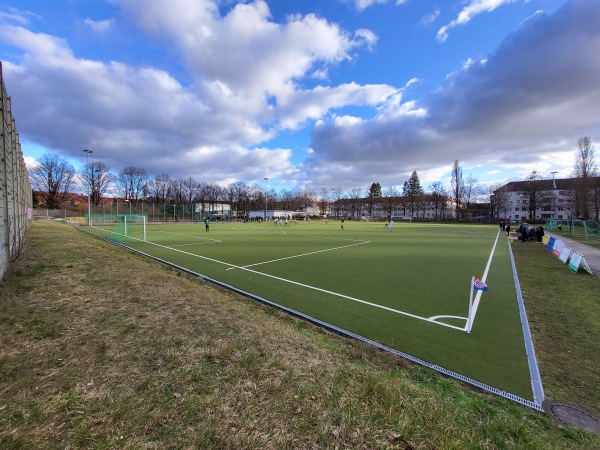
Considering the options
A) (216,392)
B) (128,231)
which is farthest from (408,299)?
(128,231)

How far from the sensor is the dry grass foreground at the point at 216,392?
7.63ft

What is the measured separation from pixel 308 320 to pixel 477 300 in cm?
494

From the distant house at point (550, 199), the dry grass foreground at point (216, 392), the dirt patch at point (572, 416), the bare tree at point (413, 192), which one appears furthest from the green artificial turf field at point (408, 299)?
the bare tree at point (413, 192)

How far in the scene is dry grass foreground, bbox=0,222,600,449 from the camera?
232cm

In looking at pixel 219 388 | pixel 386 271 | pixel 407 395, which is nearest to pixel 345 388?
pixel 407 395

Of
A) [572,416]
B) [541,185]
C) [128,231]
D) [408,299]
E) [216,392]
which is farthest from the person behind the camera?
[541,185]

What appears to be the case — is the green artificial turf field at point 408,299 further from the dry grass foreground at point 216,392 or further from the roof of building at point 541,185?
the roof of building at point 541,185

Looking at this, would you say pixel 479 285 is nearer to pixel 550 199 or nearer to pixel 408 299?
pixel 408 299

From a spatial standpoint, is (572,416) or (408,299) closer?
(572,416)

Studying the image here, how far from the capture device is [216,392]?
286 cm

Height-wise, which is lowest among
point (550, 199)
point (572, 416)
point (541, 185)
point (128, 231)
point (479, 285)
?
point (572, 416)

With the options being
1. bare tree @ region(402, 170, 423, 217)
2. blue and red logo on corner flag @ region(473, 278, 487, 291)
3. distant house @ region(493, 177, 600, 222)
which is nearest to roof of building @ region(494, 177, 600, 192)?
distant house @ region(493, 177, 600, 222)

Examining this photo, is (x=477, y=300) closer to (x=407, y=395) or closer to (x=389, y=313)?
(x=389, y=313)

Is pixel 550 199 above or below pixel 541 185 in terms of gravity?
below
